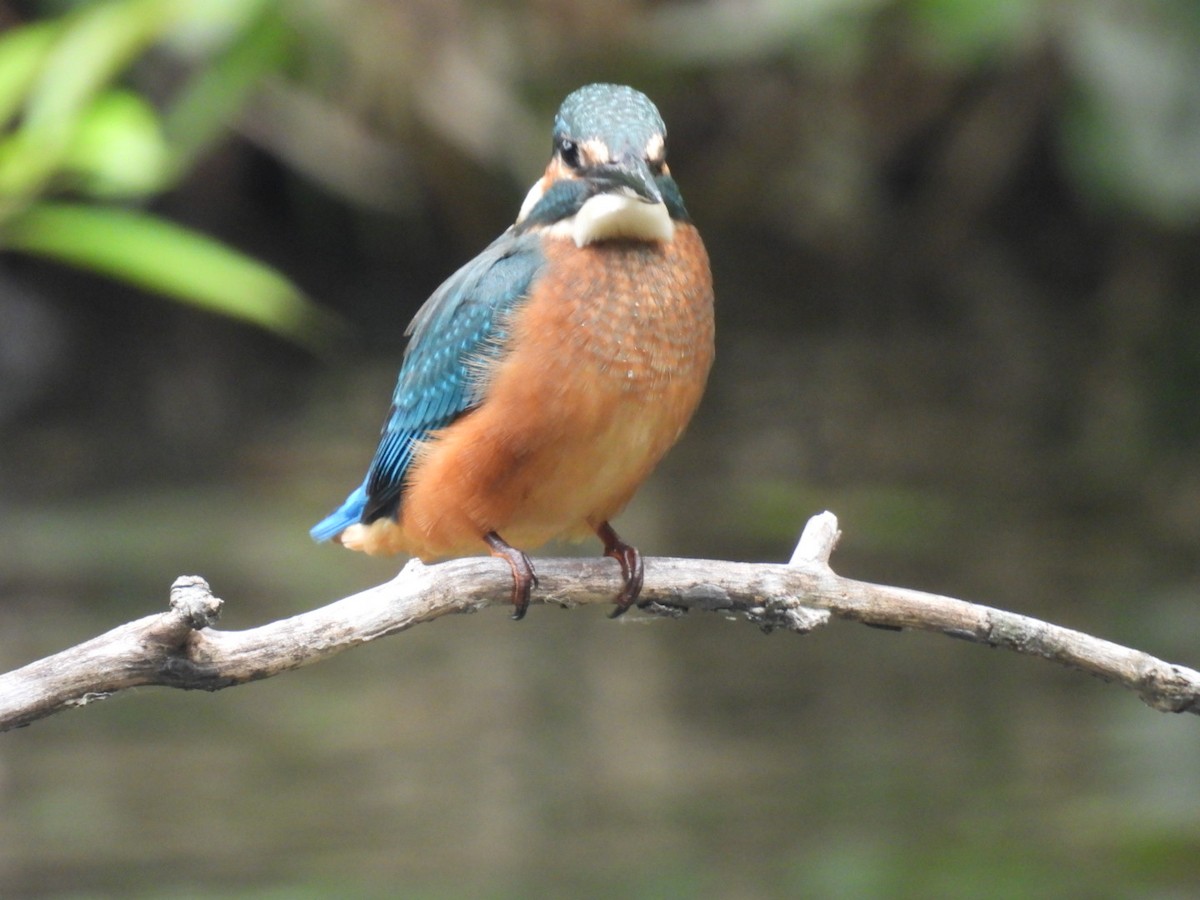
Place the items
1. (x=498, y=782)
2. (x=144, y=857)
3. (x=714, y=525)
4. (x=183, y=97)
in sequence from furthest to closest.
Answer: (x=714, y=525), (x=183, y=97), (x=498, y=782), (x=144, y=857)

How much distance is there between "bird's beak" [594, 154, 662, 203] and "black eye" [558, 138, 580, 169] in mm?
92

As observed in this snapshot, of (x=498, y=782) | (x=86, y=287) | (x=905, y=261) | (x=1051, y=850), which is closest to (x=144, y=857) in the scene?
(x=498, y=782)

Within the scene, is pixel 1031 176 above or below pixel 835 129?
above

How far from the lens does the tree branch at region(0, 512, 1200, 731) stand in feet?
5.89

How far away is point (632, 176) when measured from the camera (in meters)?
2.46

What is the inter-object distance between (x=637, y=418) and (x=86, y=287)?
6.06 meters

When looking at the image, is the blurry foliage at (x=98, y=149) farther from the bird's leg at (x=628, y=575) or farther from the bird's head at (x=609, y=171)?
the bird's leg at (x=628, y=575)

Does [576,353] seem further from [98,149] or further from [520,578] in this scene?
[98,149]

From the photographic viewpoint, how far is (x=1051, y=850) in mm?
4551

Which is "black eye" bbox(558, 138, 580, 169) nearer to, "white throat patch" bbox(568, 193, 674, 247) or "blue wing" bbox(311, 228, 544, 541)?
"white throat patch" bbox(568, 193, 674, 247)

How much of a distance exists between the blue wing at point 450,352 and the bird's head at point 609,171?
4.3 inches

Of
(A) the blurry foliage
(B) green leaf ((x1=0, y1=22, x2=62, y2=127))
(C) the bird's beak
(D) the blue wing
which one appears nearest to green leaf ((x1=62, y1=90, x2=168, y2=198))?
(A) the blurry foliage

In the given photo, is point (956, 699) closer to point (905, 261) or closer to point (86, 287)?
point (905, 261)

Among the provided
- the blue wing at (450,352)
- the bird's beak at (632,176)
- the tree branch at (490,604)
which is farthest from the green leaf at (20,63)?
the tree branch at (490,604)
